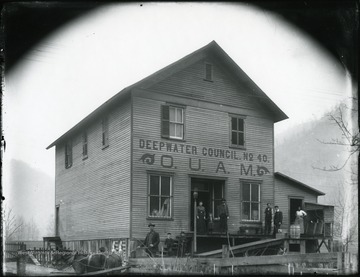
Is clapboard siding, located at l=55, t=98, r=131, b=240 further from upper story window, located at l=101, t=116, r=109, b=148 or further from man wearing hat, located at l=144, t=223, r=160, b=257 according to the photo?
man wearing hat, located at l=144, t=223, r=160, b=257

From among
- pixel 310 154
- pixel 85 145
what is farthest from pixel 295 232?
pixel 310 154

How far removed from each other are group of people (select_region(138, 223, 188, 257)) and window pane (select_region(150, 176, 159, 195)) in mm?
1635

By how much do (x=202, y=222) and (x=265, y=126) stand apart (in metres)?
6.89

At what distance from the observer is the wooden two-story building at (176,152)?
2198 centimetres

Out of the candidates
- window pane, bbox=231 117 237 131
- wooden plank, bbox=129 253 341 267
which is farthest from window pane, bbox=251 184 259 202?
wooden plank, bbox=129 253 341 267

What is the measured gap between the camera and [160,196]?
2217cm

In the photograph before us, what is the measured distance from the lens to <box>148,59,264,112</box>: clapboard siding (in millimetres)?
23312

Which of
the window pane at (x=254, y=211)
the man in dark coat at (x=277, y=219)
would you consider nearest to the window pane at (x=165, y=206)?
the window pane at (x=254, y=211)

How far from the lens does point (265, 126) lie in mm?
26375

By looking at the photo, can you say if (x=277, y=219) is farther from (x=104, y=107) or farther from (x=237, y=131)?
(x=104, y=107)

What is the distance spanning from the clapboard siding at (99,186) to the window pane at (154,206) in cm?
108

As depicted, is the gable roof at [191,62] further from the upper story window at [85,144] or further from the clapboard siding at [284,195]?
the clapboard siding at [284,195]

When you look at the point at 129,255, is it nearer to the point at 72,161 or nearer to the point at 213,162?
the point at 213,162

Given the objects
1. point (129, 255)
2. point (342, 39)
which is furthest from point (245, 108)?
point (342, 39)
